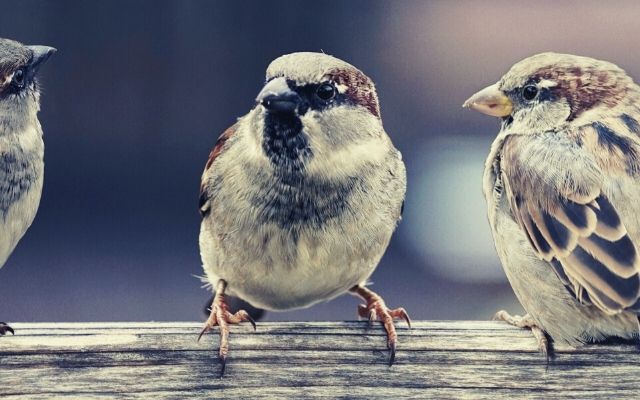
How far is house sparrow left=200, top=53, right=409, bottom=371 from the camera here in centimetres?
197

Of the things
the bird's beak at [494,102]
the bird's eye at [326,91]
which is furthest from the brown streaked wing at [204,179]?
the bird's beak at [494,102]

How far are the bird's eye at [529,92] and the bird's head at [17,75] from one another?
0.89 metres

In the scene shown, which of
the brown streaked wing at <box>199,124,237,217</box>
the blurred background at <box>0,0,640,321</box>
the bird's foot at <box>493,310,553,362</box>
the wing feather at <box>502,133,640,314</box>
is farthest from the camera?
the blurred background at <box>0,0,640,321</box>

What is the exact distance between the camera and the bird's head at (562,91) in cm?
206

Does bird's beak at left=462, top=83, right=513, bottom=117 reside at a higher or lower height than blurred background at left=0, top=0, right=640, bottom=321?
higher

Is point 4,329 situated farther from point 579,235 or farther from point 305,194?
point 579,235

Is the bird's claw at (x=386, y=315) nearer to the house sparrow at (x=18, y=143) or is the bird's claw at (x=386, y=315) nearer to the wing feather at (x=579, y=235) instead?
the wing feather at (x=579, y=235)

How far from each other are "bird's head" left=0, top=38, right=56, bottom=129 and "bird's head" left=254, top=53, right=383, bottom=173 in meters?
0.46

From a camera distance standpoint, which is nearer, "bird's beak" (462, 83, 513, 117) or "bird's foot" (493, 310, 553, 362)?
"bird's foot" (493, 310, 553, 362)

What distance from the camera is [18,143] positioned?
214cm

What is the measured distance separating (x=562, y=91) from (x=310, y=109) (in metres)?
0.48

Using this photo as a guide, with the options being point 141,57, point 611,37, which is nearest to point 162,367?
point 141,57

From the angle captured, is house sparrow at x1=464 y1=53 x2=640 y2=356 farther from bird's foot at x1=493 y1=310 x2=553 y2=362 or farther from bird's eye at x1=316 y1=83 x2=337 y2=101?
bird's eye at x1=316 y1=83 x2=337 y2=101

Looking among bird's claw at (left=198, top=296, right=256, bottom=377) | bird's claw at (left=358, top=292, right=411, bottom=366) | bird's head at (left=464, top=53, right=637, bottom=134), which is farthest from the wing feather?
bird's claw at (left=198, top=296, right=256, bottom=377)
